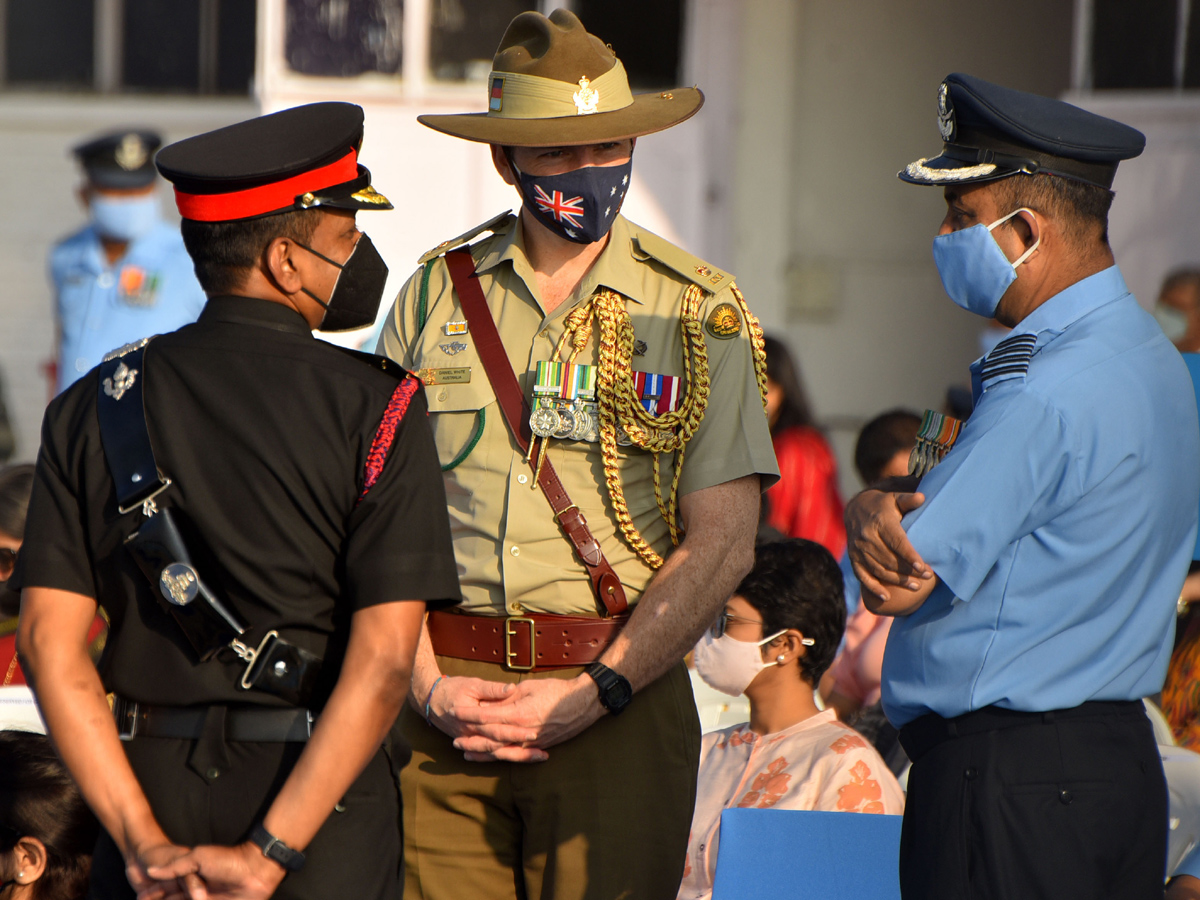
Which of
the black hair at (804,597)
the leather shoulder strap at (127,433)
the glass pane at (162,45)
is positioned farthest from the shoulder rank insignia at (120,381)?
the glass pane at (162,45)

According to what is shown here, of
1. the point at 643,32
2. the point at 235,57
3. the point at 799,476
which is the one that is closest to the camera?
the point at 799,476

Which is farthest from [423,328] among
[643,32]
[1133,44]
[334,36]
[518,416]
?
[643,32]

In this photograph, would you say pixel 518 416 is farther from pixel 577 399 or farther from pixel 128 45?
pixel 128 45

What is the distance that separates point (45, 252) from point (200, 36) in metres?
1.60

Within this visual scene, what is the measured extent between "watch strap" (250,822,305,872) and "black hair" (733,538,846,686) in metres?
2.05

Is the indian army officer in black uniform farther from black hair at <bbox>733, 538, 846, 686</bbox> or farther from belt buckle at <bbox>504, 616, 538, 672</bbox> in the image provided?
black hair at <bbox>733, 538, 846, 686</bbox>

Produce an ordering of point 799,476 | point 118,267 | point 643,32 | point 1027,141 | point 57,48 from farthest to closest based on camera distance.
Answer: point 57,48 < point 643,32 < point 118,267 < point 799,476 < point 1027,141

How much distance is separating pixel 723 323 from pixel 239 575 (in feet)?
3.94

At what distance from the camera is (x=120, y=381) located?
216cm

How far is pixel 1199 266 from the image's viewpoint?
631 cm

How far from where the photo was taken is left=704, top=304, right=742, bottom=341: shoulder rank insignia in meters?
2.88

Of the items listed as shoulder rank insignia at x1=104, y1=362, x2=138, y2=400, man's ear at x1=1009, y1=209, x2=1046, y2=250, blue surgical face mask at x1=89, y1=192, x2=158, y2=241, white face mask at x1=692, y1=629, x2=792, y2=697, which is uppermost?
man's ear at x1=1009, y1=209, x2=1046, y2=250

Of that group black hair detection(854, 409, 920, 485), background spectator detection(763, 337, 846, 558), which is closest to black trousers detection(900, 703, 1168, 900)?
black hair detection(854, 409, 920, 485)

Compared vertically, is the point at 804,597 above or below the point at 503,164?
below
